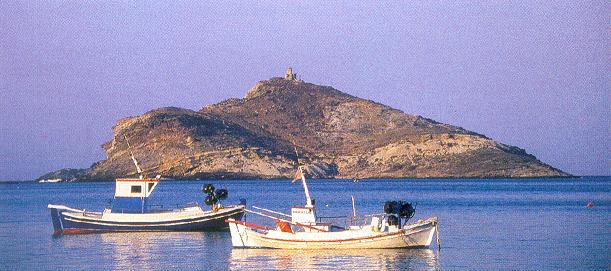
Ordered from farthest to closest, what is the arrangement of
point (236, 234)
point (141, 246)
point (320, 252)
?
1. point (141, 246)
2. point (236, 234)
3. point (320, 252)

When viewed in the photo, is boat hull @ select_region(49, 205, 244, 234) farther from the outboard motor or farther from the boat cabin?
the outboard motor

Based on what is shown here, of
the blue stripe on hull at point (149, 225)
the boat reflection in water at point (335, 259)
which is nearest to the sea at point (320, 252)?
the boat reflection in water at point (335, 259)

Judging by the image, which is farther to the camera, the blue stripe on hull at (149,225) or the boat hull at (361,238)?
the blue stripe on hull at (149,225)

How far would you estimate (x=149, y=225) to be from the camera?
5819 centimetres

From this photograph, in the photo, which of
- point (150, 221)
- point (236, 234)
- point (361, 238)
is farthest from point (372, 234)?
point (150, 221)

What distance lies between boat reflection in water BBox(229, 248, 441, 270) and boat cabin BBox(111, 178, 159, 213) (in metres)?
12.9

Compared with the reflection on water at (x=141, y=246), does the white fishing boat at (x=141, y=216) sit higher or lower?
higher

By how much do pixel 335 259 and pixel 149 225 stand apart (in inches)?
726

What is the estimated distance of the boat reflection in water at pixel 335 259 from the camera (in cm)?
4053

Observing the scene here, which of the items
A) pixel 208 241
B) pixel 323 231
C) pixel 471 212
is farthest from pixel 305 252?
pixel 471 212

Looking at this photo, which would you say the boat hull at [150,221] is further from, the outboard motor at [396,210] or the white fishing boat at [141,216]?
the outboard motor at [396,210]

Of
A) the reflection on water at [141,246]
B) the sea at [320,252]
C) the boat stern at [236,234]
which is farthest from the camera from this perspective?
the boat stern at [236,234]

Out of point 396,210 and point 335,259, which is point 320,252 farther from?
point 396,210

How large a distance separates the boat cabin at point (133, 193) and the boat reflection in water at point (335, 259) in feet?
42.3
